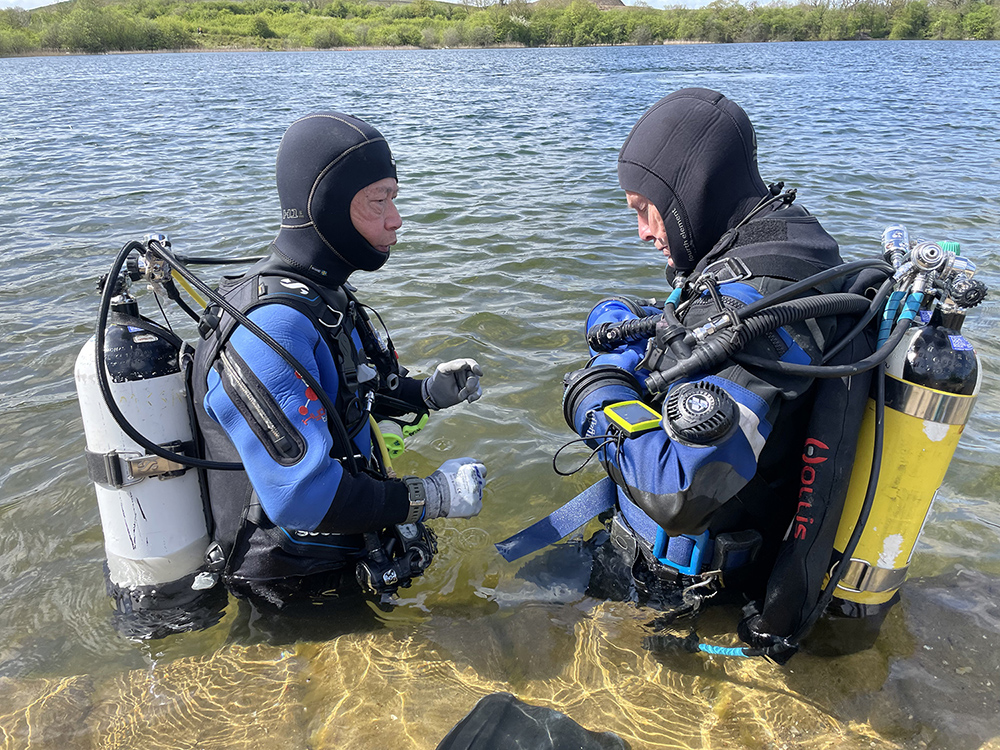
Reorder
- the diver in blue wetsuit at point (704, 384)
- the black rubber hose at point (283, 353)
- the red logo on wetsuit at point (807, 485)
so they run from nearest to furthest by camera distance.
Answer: the diver in blue wetsuit at point (704, 384), the red logo on wetsuit at point (807, 485), the black rubber hose at point (283, 353)

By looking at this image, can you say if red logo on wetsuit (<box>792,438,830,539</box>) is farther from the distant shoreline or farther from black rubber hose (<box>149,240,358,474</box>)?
the distant shoreline

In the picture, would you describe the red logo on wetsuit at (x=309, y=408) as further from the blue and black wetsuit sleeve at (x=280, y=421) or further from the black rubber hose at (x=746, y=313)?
the black rubber hose at (x=746, y=313)

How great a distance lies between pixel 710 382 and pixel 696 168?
3.00 ft

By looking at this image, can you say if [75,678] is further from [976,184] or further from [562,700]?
[976,184]

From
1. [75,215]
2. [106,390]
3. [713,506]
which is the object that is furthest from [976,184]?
[75,215]

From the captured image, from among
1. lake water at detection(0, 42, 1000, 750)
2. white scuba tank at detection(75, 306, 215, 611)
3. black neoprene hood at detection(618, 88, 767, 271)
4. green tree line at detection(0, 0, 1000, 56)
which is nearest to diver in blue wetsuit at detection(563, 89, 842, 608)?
black neoprene hood at detection(618, 88, 767, 271)

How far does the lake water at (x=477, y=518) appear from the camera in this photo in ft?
8.61

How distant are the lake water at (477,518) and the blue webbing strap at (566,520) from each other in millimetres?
414

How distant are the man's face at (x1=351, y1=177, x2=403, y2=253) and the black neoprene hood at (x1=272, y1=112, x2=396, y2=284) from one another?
0.10ft

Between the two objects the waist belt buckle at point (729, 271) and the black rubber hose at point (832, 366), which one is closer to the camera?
the black rubber hose at point (832, 366)

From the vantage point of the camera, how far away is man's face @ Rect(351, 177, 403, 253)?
2766 mm

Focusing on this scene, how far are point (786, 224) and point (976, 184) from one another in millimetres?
10544

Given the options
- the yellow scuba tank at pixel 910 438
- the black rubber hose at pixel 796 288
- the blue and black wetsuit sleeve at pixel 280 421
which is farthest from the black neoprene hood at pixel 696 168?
the blue and black wetsuit sleeve at pixel 280 421

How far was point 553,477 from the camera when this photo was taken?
422cm
